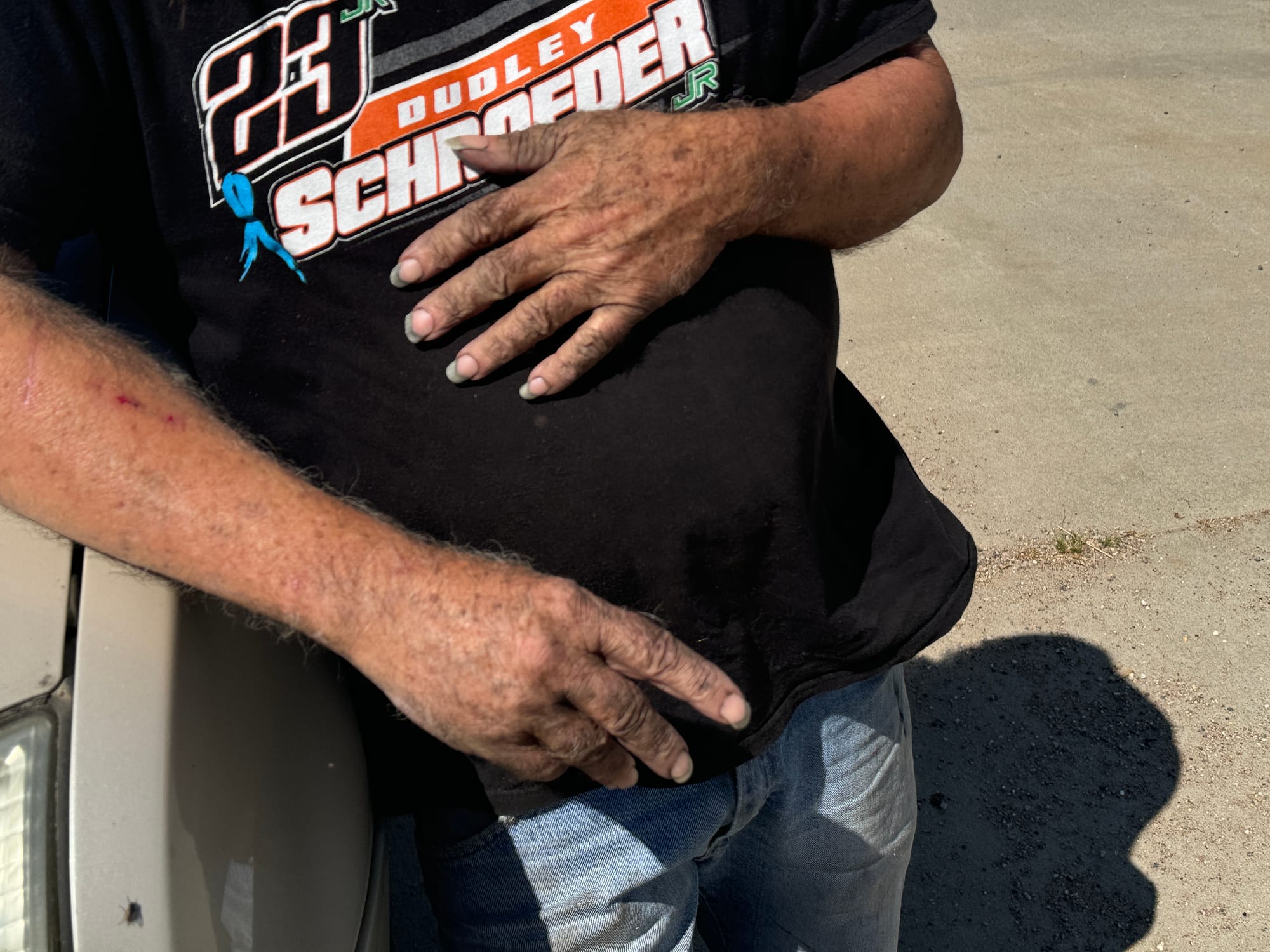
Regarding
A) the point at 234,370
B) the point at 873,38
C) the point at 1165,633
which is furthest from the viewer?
the point at 1165,633

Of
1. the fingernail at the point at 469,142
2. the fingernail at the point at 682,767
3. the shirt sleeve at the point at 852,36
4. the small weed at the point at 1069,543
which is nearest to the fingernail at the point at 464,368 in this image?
the fingernail at the point at 469,142

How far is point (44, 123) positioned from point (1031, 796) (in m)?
2.37

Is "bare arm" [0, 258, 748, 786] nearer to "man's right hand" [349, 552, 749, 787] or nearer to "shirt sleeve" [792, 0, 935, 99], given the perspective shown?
"man's right hand" [349, 552, 749, 787]

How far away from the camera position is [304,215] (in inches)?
45.5

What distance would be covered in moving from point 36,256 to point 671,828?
931 mm

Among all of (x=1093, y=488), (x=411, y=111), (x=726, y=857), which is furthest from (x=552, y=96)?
(x=1093, y=488)

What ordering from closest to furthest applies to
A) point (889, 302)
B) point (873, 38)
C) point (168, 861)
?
point (168, 861) < point (873, 38) < point (889, 302)

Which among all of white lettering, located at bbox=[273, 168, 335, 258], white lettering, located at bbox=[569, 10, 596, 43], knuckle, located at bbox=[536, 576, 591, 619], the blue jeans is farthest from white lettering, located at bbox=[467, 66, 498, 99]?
the blue jeans

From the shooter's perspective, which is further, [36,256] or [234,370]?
[234,370]

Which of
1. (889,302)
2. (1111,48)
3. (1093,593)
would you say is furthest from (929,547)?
(1111,48)

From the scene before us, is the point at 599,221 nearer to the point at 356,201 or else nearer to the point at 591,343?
the point at 591,343

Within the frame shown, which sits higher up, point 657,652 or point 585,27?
point 585,27

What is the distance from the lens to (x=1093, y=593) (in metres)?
2.95

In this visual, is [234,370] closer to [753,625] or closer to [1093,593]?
[753,625]
